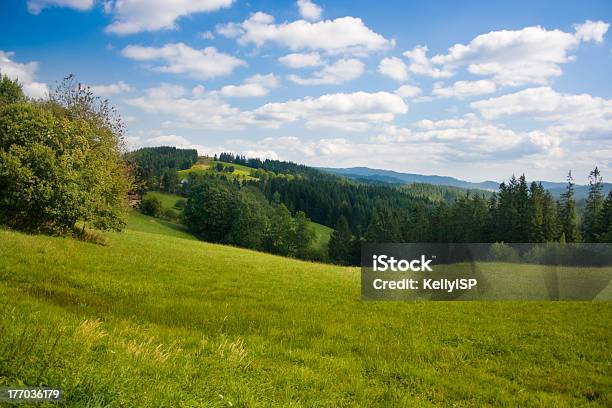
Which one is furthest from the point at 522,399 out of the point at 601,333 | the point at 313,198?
the point at 313,198

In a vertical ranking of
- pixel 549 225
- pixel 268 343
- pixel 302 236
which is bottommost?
pixel 302 236

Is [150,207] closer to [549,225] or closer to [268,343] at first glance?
[549,225]

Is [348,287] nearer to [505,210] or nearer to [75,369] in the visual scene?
[75,369]

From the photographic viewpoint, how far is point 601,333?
13.5 m

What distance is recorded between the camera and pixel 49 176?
24953mm

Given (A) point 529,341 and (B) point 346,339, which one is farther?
(A) point 529,341

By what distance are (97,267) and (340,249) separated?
328 feet

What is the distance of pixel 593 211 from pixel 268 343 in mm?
90902

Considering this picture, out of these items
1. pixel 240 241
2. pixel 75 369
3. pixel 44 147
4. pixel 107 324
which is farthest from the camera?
pixel 240 241

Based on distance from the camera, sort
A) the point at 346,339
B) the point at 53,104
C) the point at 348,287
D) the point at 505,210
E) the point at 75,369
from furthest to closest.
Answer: the point at 505,210
the point at 53,104
the point at 348,287
the point at 346,339
the point at 75,369

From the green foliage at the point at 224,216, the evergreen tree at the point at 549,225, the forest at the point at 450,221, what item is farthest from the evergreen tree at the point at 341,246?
the evergreen tree at the point at 549,225

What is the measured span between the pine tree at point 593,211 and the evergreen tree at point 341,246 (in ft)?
182

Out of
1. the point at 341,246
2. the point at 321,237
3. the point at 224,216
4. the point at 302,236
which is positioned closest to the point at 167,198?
the point at 321,237

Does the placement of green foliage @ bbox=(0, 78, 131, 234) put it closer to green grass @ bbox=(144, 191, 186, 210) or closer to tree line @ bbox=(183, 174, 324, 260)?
tree line @ bbox=(183, 174, 324, 260)
